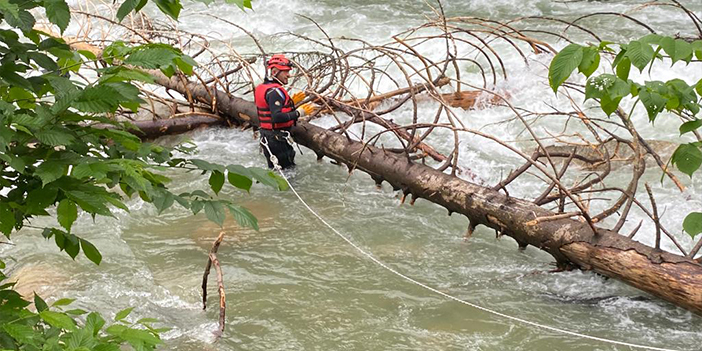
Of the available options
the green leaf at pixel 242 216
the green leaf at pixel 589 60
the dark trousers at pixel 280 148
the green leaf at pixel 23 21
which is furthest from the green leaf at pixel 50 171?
the dark trousers at pixel 280 148

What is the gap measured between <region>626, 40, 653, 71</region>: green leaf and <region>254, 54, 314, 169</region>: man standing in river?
221 inches

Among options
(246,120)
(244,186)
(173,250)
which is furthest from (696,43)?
(246,120)

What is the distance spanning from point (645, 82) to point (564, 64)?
0.39 metres

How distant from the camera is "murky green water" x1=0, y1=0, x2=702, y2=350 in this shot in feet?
17.9

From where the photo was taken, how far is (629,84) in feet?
9.91

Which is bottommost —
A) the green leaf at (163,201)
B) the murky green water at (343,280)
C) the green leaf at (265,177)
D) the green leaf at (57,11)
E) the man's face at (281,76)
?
the murky green water at (343,280)

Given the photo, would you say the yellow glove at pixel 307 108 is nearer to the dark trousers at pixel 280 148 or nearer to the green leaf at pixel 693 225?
the dark trousers at pixel 280 148

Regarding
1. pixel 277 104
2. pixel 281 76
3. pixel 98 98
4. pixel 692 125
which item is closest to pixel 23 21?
pixel 98 98

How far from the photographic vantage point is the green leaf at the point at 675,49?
2763mm

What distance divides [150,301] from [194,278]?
20.2 inches

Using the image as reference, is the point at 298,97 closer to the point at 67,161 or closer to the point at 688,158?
the point at 688,158

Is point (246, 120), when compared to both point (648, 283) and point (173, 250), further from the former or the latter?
point (648, 283)

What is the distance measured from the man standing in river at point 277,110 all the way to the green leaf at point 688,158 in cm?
549

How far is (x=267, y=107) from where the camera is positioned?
27.7 ft
